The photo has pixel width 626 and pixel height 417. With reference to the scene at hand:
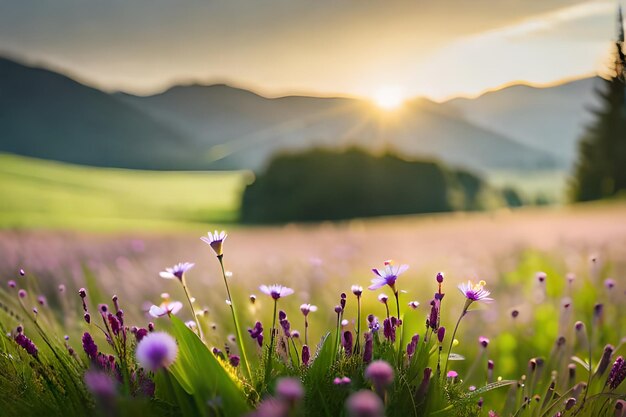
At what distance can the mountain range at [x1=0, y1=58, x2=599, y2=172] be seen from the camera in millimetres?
56406

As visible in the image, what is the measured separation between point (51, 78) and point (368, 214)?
1669 inches

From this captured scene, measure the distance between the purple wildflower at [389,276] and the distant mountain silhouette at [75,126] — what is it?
5672 centimetres

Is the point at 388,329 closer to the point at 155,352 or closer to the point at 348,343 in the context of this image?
the point at 348,343

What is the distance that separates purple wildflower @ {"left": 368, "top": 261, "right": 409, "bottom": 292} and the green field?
19.9m

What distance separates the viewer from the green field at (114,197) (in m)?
23.9

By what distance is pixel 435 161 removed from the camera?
3828cm

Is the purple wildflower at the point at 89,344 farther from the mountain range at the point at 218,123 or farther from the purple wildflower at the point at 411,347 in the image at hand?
the mountain range at the point at 218,123

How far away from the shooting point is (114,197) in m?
31.8

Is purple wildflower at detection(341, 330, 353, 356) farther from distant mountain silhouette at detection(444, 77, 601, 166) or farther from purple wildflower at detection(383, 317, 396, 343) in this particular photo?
distant mountain silhouette at detection(444, 77, 601, 166)

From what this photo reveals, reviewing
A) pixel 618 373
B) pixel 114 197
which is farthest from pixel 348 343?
pixel 114 197

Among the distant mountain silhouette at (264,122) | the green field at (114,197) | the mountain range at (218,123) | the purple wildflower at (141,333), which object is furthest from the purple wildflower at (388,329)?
the distant mountain silhouette at (264,122)

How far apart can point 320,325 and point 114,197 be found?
96.8ft

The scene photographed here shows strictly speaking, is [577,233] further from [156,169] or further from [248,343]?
[156,169]

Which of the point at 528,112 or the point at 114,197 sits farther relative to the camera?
the point at 528,112
